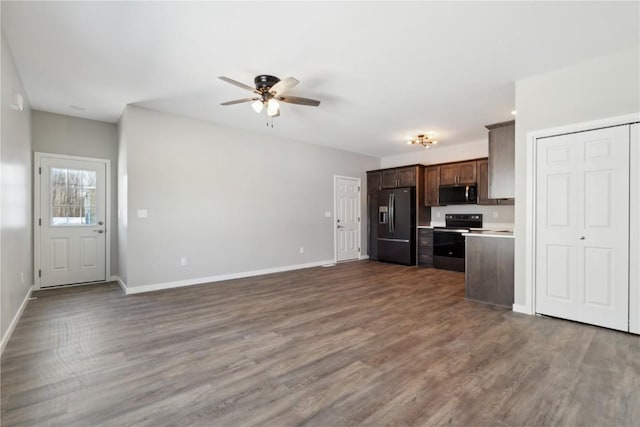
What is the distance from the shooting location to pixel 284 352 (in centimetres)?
247

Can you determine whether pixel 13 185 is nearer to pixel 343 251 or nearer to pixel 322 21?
pixel 322 21

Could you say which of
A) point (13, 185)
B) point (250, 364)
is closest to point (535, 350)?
point (250, 364)

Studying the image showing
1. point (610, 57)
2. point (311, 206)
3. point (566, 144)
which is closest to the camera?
point (610, 57)

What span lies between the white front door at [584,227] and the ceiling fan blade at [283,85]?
2803 mm

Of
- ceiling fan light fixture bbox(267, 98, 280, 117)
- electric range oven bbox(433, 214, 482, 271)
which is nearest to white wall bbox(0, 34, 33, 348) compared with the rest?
ceiling fan light fixture bbox(267, 98, 280, 117)

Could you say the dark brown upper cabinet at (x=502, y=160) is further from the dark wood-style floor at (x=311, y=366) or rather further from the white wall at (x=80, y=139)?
the white wall at (x=80, y=139)

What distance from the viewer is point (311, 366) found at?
7.34 feet

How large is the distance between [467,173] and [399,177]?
4.90ft

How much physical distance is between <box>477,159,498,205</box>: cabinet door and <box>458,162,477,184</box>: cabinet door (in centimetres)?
10

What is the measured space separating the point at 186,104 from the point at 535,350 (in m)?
4.92

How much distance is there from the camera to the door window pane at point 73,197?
15.5 feet

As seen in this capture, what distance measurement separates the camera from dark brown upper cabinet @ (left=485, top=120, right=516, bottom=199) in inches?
154

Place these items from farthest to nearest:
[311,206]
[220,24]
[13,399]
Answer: [311,206]
[220,24]
[13,399]

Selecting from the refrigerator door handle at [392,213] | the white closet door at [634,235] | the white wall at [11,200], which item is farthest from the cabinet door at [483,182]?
the white wall at [11,200]
